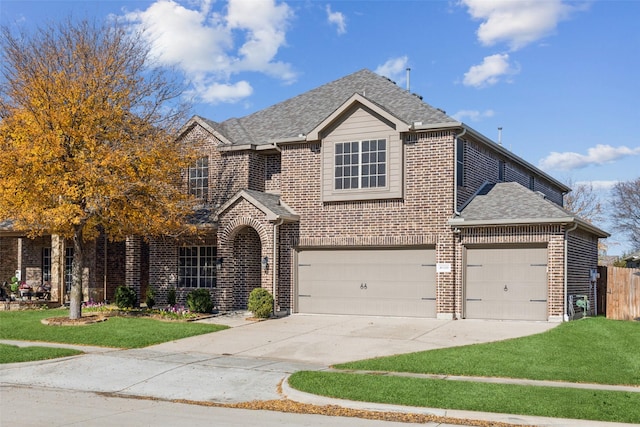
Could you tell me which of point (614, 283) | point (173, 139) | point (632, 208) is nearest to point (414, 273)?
point (614, 283)

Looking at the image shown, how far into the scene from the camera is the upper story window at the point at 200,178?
26.0 m

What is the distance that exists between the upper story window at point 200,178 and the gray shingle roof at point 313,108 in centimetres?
141

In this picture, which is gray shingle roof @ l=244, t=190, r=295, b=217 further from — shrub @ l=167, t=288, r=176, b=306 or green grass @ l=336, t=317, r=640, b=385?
green grass @ l=336, t=317, r=640, b=385

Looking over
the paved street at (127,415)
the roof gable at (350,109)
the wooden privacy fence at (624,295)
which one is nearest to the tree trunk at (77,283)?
the roof gable at (350,109)

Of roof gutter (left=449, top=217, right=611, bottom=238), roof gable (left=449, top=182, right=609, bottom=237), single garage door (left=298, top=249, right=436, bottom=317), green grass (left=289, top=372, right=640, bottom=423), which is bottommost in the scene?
green grass (left=289, top=372, right=640, bottom=423)

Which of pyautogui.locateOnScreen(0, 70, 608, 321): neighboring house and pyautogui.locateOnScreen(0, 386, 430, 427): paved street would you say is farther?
pyautogui.locateOnScreen(0, 70, 608, 321): neighboring house

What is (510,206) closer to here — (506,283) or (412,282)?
(506,283)

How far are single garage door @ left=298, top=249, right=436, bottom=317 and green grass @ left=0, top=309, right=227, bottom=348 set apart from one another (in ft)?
14.4

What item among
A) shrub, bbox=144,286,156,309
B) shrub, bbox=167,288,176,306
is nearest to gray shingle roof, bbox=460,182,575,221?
shrub, bbox=167,288,176,306

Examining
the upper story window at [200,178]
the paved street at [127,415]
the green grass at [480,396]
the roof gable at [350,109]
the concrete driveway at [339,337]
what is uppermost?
the roof gable at [350,109]

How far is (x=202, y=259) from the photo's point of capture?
85.0 ft

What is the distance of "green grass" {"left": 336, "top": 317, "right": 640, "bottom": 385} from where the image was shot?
12.9m

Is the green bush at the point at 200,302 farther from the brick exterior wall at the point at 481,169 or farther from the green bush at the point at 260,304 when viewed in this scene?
the brick exterior wall at the point at 481,169

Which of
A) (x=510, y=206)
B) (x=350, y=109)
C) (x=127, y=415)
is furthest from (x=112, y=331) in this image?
(x=510, y=206)
